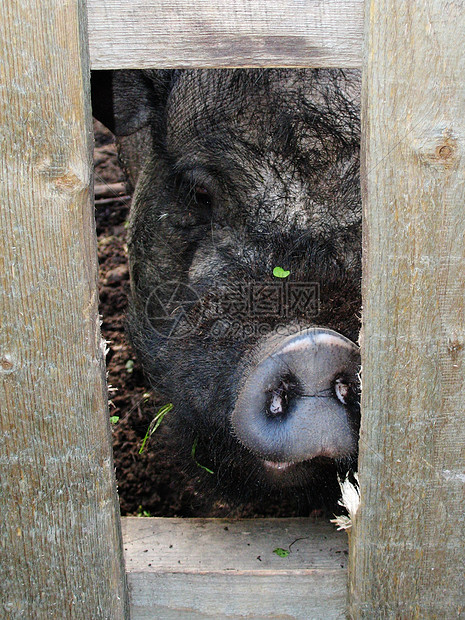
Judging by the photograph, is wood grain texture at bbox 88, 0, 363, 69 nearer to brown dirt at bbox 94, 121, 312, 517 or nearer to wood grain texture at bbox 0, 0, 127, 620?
wood grain texture at bbox 0, 0, 127, 620

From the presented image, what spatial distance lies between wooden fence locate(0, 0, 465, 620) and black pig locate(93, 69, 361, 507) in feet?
1.79

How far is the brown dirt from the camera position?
2846 millimetres

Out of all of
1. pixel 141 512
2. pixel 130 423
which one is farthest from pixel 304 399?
pixel 130 423

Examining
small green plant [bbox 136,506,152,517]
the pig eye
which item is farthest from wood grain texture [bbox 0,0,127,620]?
small green plant [bbox 136,506,152,517]

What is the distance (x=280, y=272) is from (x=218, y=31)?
3.08 feet

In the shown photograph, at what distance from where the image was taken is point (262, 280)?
2168 millimetres

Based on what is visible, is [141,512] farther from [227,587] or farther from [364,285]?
[364,285]

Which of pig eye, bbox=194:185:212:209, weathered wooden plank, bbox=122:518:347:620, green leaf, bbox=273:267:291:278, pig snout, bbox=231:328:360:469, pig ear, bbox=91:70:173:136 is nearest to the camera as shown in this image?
weathered wooden plank, bbox=122:518:347:620

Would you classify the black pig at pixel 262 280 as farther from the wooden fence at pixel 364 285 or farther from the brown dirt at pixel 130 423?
the wooden fence at pixel 364 285

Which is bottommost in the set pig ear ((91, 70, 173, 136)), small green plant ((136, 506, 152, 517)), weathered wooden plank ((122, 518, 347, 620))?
small green plant ((136, 506, 152, 517))

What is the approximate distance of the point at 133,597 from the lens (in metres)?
1.62

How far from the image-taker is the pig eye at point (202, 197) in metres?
2.58

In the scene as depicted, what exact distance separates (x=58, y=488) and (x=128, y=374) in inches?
87.4

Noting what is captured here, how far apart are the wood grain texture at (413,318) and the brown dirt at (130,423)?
110 centimetres
